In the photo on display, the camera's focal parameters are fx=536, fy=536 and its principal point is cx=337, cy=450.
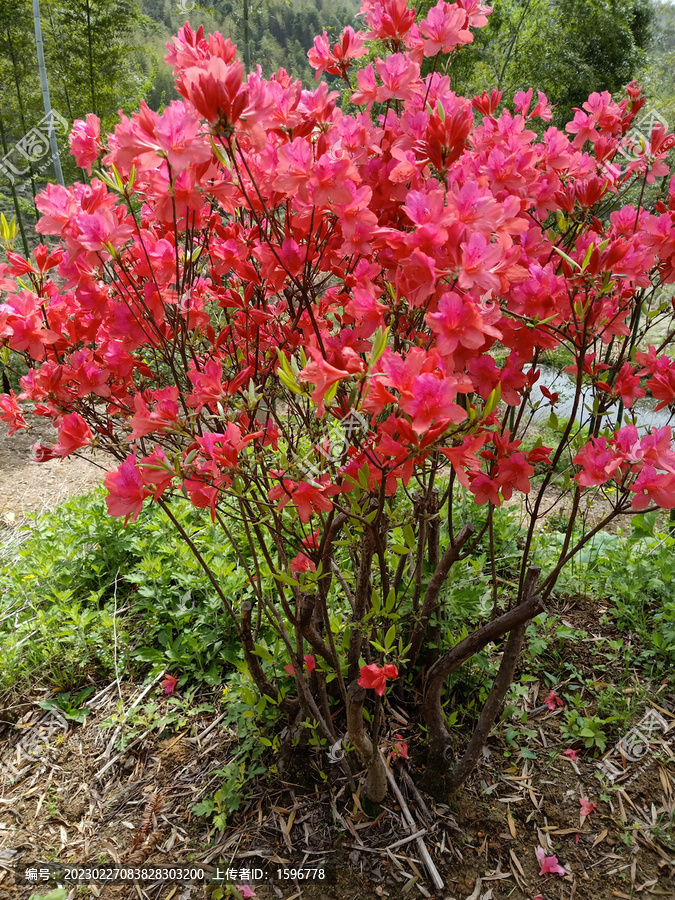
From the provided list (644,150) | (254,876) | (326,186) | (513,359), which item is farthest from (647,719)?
(326,186)

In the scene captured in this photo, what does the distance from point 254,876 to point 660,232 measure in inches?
68.6

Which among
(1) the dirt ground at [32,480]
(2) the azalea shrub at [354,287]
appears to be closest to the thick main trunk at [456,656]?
(2) the azalea shrub at [354,287]

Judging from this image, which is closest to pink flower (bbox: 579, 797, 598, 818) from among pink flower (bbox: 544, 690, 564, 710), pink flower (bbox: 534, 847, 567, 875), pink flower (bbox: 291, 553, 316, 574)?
pink flower (bbox: 534, 847, 567, 875)

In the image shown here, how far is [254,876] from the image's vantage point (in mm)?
1354

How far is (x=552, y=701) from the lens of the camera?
1.71 m

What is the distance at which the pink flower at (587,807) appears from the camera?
4.73ft

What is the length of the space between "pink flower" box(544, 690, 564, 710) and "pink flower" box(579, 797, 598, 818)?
0.91 feet

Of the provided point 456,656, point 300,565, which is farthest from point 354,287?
point 456,656

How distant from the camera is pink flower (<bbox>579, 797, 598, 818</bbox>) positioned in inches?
56.7

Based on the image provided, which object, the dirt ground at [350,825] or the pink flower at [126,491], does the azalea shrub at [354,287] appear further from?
the dirt ground at [350,825]

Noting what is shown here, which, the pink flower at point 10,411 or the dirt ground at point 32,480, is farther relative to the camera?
the dirt ground at point 32,480

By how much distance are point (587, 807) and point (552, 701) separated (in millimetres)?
311

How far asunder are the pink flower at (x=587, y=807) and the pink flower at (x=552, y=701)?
28 cm

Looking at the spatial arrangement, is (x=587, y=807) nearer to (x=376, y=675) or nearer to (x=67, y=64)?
(x=376, y=675)
